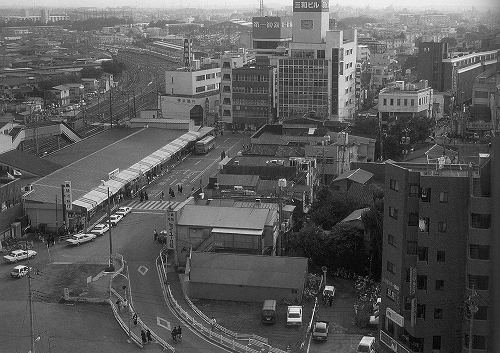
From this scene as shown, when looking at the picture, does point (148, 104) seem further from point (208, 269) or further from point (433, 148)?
point (208, 269)

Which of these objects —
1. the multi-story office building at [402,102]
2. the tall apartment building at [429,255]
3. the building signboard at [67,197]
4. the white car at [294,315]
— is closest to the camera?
the tall apartment building at [429,255]

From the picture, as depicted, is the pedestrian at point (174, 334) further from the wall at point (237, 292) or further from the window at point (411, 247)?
the window at point (411, 247)

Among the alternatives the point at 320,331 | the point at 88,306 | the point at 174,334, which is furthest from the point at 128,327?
the point at 320,331

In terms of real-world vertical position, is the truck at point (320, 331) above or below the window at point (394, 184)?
below

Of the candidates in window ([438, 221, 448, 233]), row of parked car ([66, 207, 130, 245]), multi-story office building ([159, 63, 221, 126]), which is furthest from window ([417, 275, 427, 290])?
multi-story office building ([159, 63, 221, 126])

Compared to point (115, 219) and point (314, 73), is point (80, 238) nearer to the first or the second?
point (115, 219)

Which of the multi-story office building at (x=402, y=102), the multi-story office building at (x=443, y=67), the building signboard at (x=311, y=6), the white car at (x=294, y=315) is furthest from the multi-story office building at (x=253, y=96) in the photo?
the white car at (x=294, y=315)

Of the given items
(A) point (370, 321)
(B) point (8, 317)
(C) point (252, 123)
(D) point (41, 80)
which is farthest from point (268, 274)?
(D) point (41, 80)
